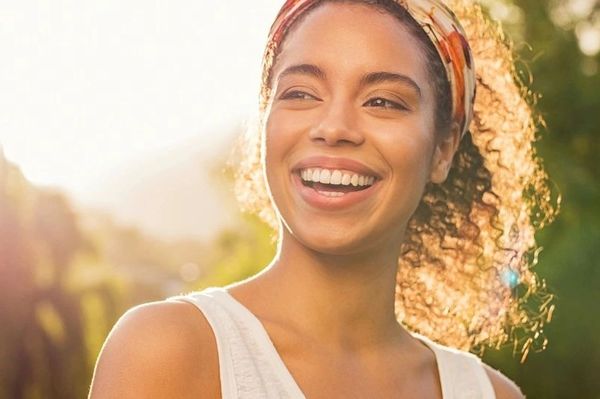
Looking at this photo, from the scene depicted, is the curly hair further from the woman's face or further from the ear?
the woman's face

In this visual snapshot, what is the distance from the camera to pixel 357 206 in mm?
2973

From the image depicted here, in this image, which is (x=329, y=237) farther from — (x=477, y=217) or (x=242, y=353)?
(x=477, y=217)

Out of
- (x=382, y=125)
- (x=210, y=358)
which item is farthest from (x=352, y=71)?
(x=210, y=358)

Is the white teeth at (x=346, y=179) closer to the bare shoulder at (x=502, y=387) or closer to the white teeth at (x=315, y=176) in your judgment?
the white teeth at (x=315, y=176)

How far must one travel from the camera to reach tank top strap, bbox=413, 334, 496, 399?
3319 millimetres

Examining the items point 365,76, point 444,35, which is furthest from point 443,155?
point 365,76

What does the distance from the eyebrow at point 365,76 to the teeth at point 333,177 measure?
0.21 metres

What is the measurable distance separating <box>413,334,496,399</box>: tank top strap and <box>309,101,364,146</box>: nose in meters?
0.73

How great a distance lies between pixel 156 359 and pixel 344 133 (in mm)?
658

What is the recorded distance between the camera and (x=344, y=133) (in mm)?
2918

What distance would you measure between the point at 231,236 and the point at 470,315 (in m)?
17.9

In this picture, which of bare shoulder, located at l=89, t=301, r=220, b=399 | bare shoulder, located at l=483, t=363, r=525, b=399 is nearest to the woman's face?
bare shoulder, located at l=89, t=301, r=220, b=399

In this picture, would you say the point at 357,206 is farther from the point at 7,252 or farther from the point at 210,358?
the point at 7,252

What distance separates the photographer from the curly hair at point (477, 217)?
3.79 m
